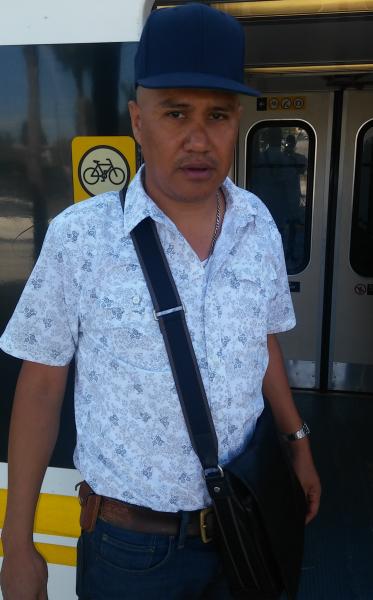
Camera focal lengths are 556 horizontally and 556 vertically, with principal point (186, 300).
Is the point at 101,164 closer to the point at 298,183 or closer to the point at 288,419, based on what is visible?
the point at 288,419

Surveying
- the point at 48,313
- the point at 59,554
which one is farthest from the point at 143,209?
the point at 59,554

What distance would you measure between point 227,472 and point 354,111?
339 centimetres

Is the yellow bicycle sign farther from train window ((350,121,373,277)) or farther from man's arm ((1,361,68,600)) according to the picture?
train window ((350,121,373,277))

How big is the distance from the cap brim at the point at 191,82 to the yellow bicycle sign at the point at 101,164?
37 centimetres

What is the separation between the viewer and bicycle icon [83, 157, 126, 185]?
1.48 metres

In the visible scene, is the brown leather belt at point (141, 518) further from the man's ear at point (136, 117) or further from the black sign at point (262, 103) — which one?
the black sign at point (262, 103)

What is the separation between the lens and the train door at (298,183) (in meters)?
4.00

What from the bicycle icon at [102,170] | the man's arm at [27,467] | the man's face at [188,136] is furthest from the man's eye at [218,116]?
the man's arm at [27,467]

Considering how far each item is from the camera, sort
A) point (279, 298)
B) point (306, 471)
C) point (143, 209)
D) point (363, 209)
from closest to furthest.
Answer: point (143, 209), point (279, 298), point (306, 471), point (363, 209)

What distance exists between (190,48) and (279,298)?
657mm

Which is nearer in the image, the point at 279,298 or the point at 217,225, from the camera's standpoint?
the point at 217,225

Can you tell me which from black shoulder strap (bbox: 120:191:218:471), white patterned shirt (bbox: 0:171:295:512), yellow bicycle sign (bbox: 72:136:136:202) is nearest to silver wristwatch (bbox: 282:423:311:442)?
white patterned shirt (bbox: 0:171:295:512)

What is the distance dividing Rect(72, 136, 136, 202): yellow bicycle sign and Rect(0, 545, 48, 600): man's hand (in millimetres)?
903

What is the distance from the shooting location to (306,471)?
62.5 inches
